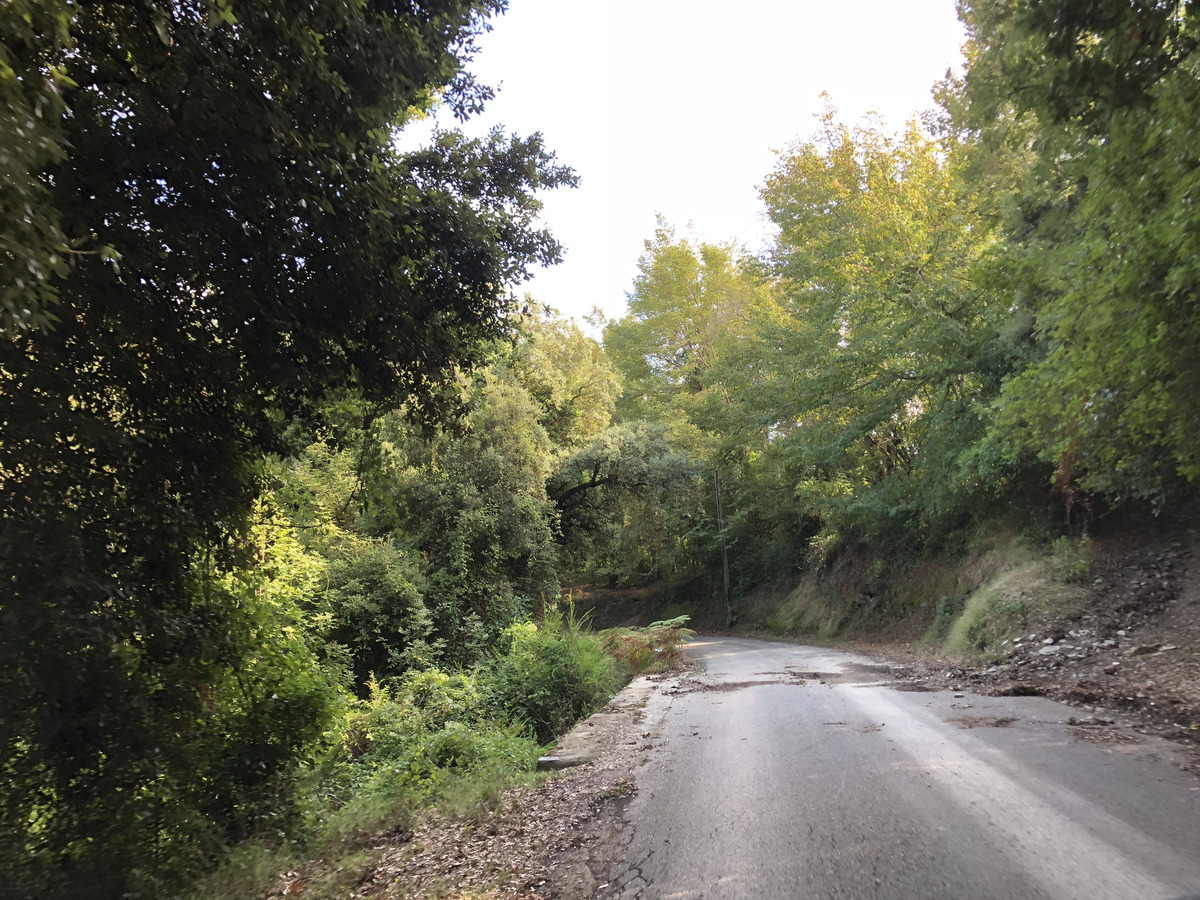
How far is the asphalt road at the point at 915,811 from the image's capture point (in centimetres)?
342

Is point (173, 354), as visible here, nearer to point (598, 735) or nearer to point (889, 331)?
point (598, 735)

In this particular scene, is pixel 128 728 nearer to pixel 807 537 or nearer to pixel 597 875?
pixel 597 875

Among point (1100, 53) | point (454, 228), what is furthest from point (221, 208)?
point (1100, 53)

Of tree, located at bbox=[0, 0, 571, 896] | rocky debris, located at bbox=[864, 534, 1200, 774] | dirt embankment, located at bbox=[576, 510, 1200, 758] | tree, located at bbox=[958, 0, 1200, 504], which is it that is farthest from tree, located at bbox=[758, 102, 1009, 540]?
tree, located at bbox=[0, 0, 571, 896]

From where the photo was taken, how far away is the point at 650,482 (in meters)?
24.6

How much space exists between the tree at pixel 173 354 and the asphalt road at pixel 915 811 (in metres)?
2.94

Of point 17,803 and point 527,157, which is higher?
point 527,157

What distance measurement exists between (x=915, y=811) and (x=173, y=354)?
562cm

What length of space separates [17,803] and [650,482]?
70.7ft

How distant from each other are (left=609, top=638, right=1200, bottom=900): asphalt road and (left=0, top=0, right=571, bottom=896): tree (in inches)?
116

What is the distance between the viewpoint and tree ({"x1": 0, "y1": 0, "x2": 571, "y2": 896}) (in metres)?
3.47

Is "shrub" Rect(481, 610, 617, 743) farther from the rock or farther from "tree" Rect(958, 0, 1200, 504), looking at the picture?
"tree" Rect(958, 0, 1200, 504)

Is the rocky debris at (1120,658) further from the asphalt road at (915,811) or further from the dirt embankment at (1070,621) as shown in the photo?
the asphalt road at (915,811)

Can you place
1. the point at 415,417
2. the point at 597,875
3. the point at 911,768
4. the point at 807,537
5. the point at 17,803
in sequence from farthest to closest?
the point at 807,537, the point at 415,417, the point at 911,768, the point at 597,875, the point at 17,803
